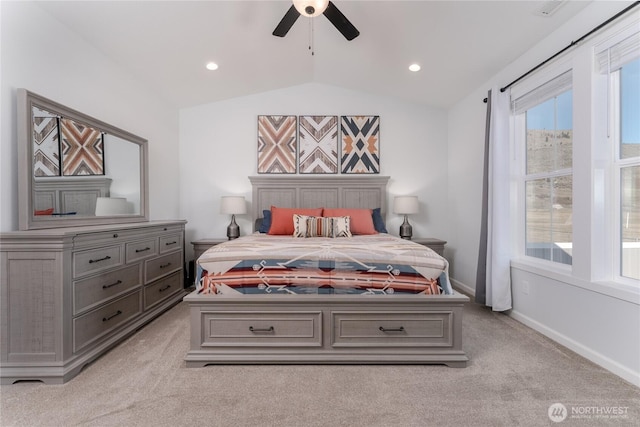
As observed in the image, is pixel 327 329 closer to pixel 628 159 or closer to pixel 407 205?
pixel 628 159

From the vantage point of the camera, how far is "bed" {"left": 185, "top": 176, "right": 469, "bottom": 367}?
2.04m

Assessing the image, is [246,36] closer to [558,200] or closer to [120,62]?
[120,62]

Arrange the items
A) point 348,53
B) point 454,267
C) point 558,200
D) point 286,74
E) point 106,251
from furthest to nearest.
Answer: point 454,267, point 286,74, point 348,53, point 558,200, point 106,251

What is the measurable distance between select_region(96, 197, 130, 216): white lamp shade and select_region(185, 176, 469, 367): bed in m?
1.26

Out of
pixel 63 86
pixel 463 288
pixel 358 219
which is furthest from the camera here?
pixel 463 288

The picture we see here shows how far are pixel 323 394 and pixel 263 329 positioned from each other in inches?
22.7

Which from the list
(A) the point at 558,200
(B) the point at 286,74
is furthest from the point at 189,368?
(B) the point at 286,74

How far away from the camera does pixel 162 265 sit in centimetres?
313

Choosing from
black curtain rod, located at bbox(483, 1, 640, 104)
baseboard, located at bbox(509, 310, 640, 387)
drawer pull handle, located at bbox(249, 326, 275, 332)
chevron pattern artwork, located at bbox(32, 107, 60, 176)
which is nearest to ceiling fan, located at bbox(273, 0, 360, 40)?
black curtain rod, located at bbox(483, 1, 640, 104)

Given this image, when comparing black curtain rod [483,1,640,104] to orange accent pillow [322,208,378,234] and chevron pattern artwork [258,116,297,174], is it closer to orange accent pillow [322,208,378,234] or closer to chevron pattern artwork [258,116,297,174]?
orange accent pillow [322,208,378,234]

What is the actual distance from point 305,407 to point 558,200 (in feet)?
8.60

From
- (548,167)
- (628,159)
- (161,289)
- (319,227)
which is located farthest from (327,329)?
(548,167)

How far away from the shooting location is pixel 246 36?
2945 mm

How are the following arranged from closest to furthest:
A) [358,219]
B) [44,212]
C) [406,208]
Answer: [44,212] < [358,219] < [406,208]
